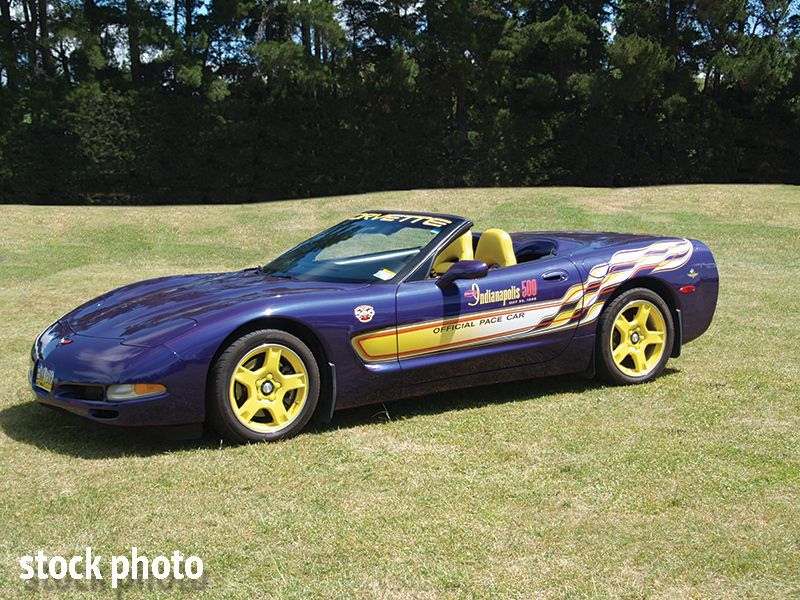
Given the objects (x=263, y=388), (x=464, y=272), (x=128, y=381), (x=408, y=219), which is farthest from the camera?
(x=408, y=219)

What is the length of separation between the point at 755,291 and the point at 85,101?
852 inches

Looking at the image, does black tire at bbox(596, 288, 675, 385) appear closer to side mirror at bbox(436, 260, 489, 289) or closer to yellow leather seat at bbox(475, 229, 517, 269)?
yellow leather seat at bbox(475, 229, 517, 269)

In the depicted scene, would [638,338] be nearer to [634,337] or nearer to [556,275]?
[634,337]

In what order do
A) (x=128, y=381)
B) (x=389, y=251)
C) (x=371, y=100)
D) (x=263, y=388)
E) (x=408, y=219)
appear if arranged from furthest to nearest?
(x=371, y=100)
(x=408, y=219)
(x=389, y=251)
(x=263, y=388)
(x=128, y=381)

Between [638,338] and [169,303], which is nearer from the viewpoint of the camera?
[169,303]

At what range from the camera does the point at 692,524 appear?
3098mm

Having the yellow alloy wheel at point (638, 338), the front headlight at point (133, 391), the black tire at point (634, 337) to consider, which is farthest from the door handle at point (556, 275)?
the front headlight at point (133, 391)

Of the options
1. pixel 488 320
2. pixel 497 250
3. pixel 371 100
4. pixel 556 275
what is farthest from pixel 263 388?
pixel 371 100

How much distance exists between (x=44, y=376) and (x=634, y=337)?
12.4ft

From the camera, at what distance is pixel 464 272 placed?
444 cm

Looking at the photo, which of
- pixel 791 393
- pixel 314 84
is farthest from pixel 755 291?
pixel 314 84

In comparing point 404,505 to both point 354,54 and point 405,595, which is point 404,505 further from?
point 354,54

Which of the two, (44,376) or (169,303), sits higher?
(169,303)

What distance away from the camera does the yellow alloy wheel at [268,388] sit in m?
3.98
